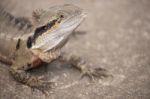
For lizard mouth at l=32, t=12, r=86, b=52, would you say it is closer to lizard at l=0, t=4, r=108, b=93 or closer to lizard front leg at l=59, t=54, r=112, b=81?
lizard at l=0, t=4, r=108, b=93

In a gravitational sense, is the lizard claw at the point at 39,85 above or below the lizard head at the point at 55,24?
below

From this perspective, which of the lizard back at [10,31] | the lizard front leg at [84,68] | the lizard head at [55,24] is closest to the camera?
the lizard head at [55,24]

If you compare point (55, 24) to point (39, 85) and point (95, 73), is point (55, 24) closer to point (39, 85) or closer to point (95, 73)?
point (39, 85)

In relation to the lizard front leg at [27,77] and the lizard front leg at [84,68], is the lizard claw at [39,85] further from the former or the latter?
the lizard front leg at [84,68]

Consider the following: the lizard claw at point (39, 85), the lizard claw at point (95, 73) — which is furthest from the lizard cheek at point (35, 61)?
the lizard claw at point (95, 73)

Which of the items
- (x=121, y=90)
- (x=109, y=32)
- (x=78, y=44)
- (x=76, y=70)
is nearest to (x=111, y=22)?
(x=109, y=32)

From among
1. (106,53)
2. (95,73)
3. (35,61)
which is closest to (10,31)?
(35,61)
